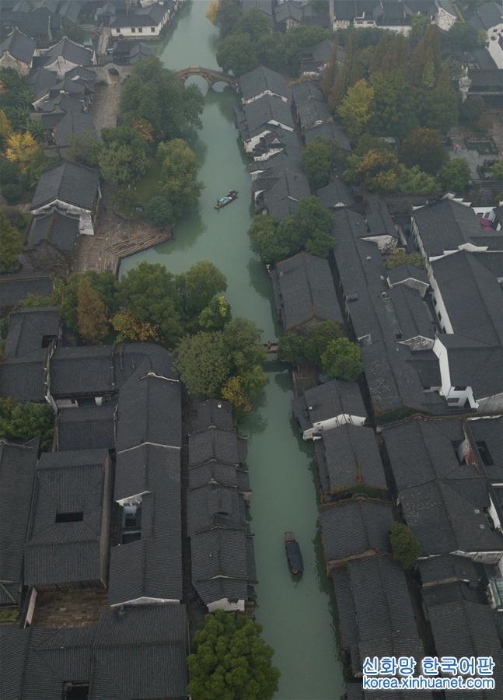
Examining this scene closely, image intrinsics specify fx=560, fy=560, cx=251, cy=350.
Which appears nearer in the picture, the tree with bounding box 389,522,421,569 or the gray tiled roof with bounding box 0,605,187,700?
the gray tiled roof with bounding box 0,605,187,700

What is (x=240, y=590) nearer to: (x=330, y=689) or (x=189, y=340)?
(x=330, y=689)

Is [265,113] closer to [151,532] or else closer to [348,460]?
[348,460]

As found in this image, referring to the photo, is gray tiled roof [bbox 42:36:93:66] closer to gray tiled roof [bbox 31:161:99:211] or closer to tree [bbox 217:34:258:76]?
tree [bbox 217:34:258:76]

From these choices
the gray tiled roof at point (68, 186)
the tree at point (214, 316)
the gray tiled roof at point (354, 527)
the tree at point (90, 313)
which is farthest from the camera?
the gray tiled roof at point (68, 186)

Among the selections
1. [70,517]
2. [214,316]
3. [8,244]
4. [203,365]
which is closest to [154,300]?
[214,316]

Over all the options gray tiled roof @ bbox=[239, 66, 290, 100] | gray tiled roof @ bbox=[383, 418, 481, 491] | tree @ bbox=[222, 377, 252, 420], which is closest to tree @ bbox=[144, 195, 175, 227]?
tree @ bbox=[222, 377, 252, 420]

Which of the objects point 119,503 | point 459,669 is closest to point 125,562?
point 119,503

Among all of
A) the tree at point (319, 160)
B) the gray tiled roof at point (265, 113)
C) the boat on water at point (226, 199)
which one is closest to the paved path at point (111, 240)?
the boat on water at point (226, 199)

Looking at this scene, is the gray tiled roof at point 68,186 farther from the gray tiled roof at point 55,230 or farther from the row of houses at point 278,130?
the row of houses at point 278,130
